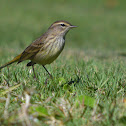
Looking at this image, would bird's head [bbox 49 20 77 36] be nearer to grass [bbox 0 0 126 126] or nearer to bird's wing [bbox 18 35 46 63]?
bird's wing [bbox 18 35 46 63]

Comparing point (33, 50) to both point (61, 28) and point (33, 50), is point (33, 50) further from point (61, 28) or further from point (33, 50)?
point (61, 28)

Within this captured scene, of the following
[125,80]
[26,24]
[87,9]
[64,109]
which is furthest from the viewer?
[87,9]

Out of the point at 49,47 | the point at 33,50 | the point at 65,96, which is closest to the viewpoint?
the point at 65,96

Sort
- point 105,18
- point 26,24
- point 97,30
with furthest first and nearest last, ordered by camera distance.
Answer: point 105,18 < point 97,30 < point 26,24


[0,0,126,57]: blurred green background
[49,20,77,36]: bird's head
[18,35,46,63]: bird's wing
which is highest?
[49,20,77,36]: bird's head

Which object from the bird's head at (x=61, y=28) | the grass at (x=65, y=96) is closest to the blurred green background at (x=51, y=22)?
the grass at (x=65, y=96)

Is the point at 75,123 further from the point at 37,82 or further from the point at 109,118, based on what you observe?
the point at 37,82

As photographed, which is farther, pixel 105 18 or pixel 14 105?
pixel 105 18

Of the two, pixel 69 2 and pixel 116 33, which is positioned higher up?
pixel 69 2

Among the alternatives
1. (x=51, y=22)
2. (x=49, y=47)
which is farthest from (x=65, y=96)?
(x=51, y=22)

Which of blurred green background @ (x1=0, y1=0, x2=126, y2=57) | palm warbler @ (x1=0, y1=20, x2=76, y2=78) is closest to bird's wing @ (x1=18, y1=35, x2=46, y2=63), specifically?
palm warbler @ (x1=0, y1=20, x2=76, y2=78)

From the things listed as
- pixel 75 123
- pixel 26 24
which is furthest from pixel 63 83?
pixel 26 24

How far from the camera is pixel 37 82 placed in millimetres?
3695

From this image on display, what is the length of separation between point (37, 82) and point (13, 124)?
4.45 feet
